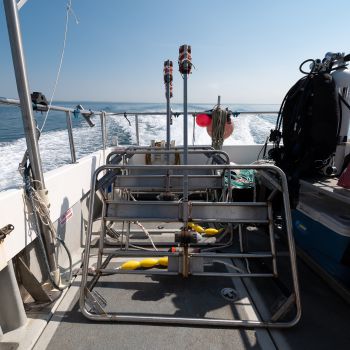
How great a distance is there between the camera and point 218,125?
4.20 m

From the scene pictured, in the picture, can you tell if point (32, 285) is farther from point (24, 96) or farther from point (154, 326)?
point (24, 96)

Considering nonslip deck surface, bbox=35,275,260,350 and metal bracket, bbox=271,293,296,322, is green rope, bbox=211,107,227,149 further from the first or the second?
metal bracket, bbox=271,293,296,322

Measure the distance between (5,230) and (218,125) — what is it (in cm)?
344

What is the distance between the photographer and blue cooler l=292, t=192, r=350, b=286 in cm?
186

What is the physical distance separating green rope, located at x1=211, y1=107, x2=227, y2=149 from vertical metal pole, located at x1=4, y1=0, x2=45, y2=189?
10.0 feet

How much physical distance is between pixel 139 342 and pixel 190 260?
1.97 feet

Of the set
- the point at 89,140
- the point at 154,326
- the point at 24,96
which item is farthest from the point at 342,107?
the point at 89,140

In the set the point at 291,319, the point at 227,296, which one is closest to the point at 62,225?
the point at 227,296

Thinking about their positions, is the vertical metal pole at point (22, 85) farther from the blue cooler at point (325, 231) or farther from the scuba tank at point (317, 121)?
the blue cooler at point (325, 231)

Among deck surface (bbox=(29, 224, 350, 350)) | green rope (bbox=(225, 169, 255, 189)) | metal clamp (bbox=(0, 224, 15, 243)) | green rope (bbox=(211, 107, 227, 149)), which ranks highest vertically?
green rope (bbox=(211, 107, 227, 149))

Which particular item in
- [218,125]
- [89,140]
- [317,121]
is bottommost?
[89,140]

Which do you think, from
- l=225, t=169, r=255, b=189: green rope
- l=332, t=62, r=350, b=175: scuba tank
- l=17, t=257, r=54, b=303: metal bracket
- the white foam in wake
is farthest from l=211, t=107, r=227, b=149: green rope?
l=17, t=257, r=54, b=303: metal bracket

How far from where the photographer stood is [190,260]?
1.85 m

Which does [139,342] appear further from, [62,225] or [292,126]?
[292,126]
